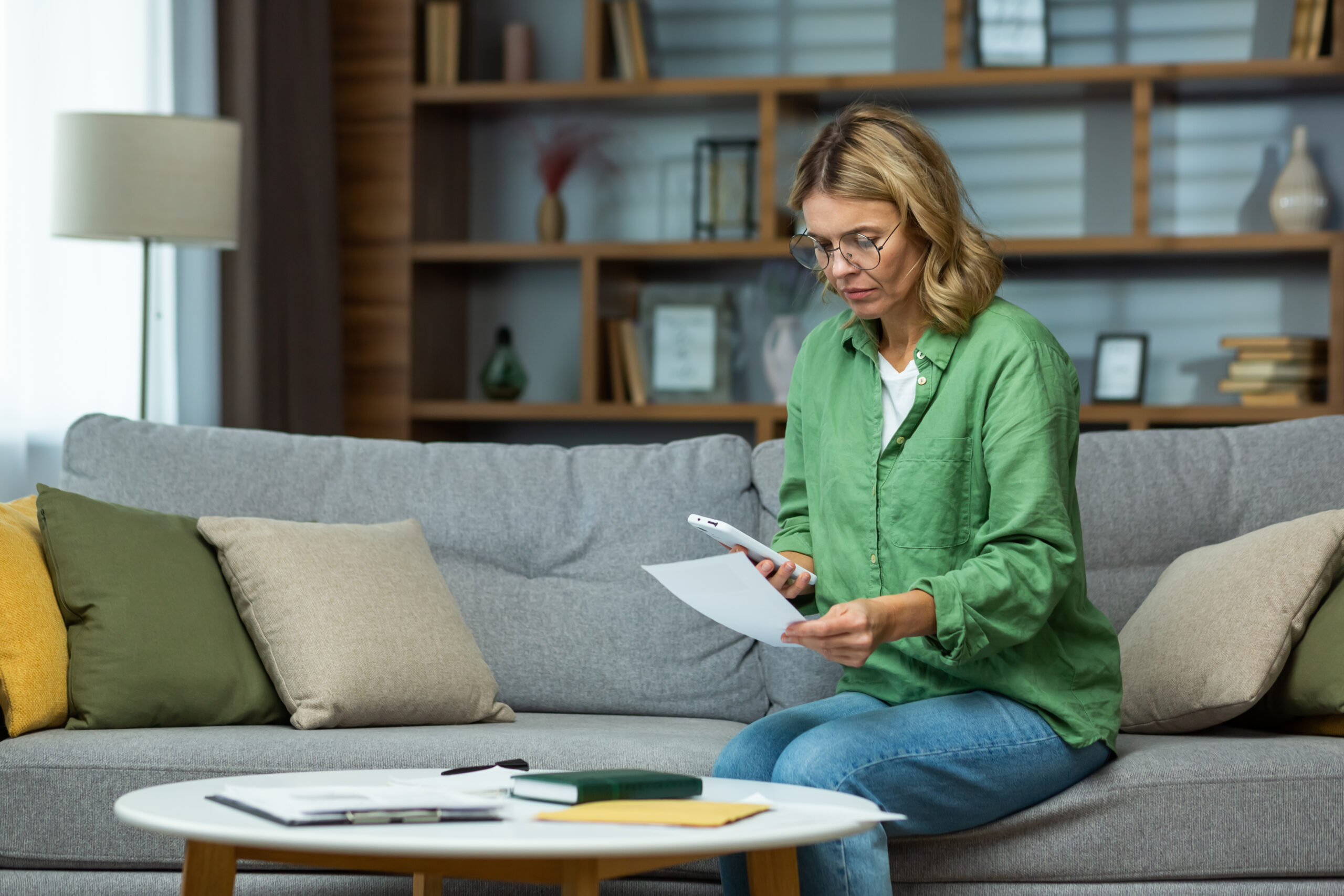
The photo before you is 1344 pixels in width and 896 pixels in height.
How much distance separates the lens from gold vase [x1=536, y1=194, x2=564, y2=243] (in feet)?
12.5

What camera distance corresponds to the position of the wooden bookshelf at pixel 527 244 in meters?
3.50

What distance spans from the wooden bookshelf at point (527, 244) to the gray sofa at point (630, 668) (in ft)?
4.56

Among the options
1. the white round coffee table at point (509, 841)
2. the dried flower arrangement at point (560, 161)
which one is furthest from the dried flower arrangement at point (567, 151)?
the white round coffee table at point (509, 841)

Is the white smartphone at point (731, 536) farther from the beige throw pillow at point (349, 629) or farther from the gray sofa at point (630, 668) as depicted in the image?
the beige throw pillow at point (349, 629)

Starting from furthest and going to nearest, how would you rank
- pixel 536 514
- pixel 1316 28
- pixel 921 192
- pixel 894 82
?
pixel 894 82, pixel 1316 28, pixel 536 514, pixel 921 192

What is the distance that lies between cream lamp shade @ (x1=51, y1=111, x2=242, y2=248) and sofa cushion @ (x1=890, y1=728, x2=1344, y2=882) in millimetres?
1919

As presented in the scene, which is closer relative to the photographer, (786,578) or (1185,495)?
(786,578)

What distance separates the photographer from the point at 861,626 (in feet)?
4.36

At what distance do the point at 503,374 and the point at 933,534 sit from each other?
241cm

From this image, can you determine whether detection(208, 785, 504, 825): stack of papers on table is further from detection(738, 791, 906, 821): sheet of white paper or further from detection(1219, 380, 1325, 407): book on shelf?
detection(1219, 380, 1325, 407): book on shelf

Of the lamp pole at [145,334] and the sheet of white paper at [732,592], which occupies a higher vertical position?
the lamp pole at [145,334]

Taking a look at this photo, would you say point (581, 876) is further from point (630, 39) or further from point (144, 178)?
point (630, 39)

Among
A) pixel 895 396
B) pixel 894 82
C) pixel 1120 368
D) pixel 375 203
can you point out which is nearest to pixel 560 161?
pixel 375 203

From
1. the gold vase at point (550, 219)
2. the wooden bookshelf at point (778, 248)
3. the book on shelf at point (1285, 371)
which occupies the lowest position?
the book on shelf at point (1285, 371)
